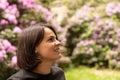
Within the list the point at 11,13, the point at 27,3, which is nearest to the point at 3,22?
the point at 11,13

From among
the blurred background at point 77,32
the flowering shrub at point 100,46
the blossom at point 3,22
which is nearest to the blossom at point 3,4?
the blurred background at point 77,32

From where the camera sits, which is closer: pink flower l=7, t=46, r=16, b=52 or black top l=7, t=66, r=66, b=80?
black top l=7, t=66, r=66, b=80

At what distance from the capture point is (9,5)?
6.36 meters

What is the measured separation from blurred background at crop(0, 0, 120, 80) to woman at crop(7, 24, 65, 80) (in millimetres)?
2781

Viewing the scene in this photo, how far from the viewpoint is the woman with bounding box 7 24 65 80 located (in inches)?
98.4

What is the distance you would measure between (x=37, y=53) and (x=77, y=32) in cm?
588

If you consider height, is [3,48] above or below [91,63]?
above

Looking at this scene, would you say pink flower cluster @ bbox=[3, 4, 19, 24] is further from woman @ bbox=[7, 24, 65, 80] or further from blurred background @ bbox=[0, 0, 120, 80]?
woman @ bbox=[7, 24, 65, 80]

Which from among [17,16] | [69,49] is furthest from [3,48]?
[69,49]

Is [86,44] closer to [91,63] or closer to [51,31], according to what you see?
[91,63]

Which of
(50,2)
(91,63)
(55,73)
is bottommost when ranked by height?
(91,63)

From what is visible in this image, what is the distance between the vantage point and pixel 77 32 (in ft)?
27.5

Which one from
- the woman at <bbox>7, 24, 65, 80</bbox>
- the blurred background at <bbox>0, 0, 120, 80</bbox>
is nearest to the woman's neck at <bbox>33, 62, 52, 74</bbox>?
the woman at <bbox>7, 24, 65, 80</bbox>

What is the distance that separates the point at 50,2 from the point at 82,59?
2332 millimetres
